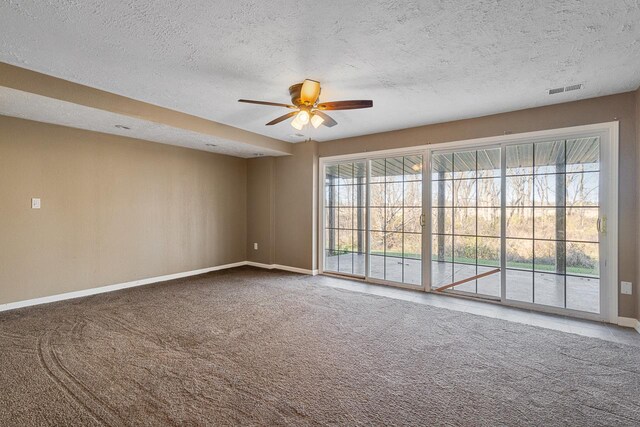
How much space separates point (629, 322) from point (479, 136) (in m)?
2.73

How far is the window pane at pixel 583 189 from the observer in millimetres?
3551

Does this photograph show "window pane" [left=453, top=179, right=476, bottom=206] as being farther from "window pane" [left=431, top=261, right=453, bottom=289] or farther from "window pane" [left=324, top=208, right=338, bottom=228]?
"window pane" [left=324, top=208, right=338, bottom=228]

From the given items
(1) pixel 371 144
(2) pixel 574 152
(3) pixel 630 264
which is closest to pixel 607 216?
(3) pixel 630 264

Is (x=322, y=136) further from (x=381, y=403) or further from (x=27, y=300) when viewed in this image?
(x=27, y=300)

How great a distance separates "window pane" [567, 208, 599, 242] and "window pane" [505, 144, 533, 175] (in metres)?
0.72

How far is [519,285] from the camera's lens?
402cm

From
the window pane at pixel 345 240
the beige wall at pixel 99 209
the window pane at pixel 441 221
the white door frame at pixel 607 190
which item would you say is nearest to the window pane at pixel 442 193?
the window pane at pixel 441 221

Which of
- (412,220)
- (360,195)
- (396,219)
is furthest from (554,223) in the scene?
(360,195)

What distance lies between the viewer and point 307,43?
237 cm

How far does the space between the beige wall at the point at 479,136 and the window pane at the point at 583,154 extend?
8.9 inches

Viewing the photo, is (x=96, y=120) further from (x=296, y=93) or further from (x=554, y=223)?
(x=554, y=223)

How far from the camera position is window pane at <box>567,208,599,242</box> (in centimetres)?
356

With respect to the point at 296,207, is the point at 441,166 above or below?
above

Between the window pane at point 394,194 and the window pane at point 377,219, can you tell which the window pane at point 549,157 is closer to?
the window pane at point 394,194
